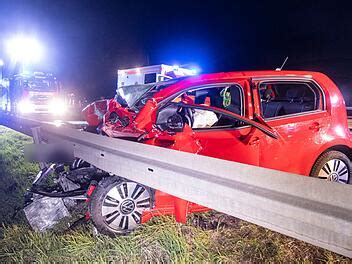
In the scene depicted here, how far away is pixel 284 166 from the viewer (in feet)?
12.1

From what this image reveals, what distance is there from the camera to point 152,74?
15789 millimetres

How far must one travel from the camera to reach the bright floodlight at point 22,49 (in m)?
17.6

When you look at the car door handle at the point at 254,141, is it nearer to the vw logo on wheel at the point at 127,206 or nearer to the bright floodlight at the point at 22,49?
the vw logo on wheel at the point at 127,206

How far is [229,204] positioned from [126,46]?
158ft

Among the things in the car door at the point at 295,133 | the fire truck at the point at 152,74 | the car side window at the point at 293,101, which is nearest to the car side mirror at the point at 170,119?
the car door at the point at 295,133

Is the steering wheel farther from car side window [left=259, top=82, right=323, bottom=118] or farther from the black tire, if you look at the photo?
the black tire

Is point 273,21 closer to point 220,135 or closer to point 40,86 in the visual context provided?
point 40,86

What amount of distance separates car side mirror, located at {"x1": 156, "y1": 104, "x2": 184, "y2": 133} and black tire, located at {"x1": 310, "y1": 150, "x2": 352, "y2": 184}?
5.74ft

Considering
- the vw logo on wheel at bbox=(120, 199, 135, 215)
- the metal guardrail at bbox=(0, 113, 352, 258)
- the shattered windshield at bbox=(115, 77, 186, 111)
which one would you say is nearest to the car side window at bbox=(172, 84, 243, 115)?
the shattered windshield at bbox=(115, 77, 186, 111)

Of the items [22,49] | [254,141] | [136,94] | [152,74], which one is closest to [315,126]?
[254,141]

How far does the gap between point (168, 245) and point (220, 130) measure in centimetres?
138

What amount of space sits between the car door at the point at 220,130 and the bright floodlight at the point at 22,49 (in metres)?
16.3

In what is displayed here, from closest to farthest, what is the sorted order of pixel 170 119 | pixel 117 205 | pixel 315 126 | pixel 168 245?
pixel 168 245 < pixel 117 205 < pixel 315 126 < pixel 170 119

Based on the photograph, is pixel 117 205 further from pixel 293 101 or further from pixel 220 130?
pixel 293 101
